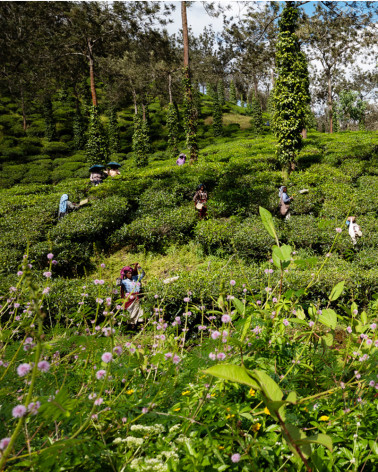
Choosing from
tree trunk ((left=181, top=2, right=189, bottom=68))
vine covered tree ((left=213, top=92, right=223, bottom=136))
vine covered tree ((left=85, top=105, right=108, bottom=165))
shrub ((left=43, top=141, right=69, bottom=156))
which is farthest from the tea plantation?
vine covered tree ((left=213, top=92, right=223, bottom=136))

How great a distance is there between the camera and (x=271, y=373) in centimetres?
149

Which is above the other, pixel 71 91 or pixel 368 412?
pixel 71 91

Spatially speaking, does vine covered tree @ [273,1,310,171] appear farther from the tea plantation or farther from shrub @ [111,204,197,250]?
shrub @ [111,204,197,250]

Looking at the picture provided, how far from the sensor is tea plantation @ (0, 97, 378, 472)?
1062 mm

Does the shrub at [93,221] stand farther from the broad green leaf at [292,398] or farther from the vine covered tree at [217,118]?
the vine covered tree at [217,118]

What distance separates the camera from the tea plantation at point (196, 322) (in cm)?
106

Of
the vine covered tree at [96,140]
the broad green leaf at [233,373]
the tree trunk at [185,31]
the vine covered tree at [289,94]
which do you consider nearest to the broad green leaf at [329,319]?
the broad green leaf at [233,373]

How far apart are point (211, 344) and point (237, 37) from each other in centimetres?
2210

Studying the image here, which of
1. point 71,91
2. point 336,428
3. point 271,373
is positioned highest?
point 71,91

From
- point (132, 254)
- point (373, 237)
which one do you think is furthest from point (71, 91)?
point (373, 237)

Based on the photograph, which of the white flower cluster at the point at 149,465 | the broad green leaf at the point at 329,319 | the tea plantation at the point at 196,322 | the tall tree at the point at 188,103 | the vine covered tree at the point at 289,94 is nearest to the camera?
the white flower cluster at the point at 149,465

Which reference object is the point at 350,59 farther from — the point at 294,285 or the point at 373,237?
the point at 294,285

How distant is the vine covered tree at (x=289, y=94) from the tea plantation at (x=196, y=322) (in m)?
1.23

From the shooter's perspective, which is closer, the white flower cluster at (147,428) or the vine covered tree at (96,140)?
the white flower cluster at (147,428)
